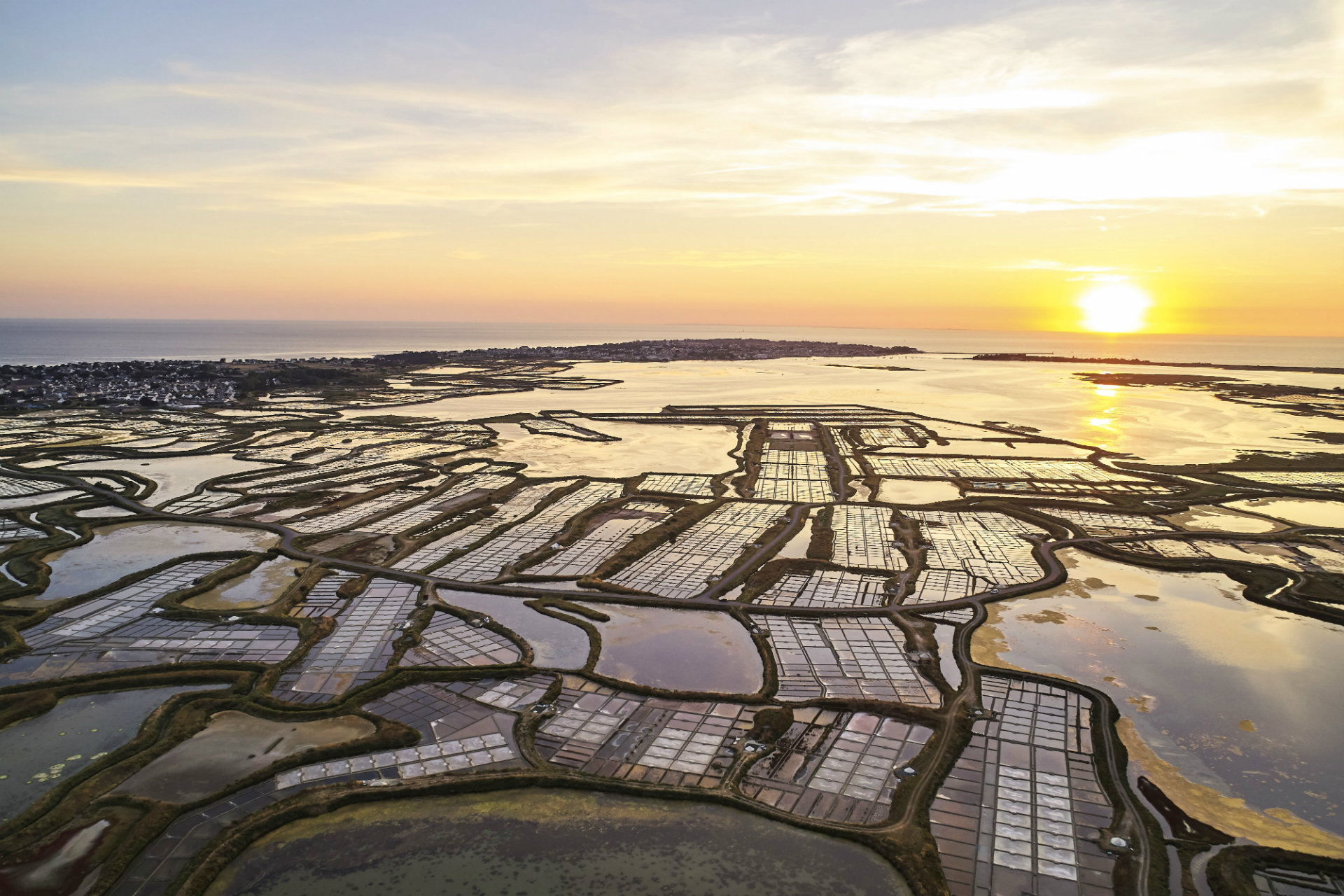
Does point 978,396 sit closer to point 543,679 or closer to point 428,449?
point 428,449

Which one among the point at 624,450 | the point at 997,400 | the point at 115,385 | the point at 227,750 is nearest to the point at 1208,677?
the point at 227,750

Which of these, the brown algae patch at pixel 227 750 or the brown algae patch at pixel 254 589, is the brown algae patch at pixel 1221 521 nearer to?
the brown algae patch at pixel 227 750

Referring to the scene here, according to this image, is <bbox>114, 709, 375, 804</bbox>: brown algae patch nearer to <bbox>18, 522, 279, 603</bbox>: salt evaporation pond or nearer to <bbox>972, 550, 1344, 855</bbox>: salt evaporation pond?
<bbox>18, 522, 279, 603</bbox>: salt evaporation pond

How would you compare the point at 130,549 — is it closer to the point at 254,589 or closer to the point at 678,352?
the point at 254,589

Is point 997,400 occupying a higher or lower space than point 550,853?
higher

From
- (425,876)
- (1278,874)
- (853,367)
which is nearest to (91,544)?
(425,876)

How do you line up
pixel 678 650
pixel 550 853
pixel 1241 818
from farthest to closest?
pixel 678 650
pixel 1241 818
pixel 550 853

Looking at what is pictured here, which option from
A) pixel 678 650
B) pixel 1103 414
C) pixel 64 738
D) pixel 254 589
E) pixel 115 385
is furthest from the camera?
pixel 115 385
